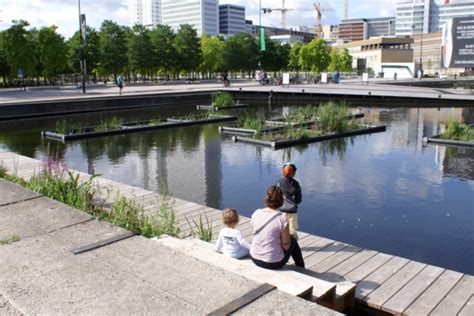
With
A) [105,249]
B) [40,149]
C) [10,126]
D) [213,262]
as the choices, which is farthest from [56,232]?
[10,126]

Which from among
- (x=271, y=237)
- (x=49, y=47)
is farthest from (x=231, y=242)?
(x=49, y=47)

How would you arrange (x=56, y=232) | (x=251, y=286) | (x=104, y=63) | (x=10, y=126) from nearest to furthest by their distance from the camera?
1. (x=251, y=286)
2. (x=56, y=232)
3. (x=10, y=126)
4. (x=104, y=63)

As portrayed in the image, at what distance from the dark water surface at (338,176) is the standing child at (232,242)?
3174mm

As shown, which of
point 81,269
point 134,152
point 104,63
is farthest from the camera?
point 104,63

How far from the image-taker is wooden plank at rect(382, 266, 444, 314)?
Answer: 17.2 feet

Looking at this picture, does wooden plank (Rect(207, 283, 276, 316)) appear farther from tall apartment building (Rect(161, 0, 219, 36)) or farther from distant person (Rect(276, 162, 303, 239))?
tall apartment building (Rect(161, 0, 219, 36))

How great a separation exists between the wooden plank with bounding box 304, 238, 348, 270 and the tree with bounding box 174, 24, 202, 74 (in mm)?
62382

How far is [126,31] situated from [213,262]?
2533 inches

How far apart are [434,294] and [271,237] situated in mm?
1995

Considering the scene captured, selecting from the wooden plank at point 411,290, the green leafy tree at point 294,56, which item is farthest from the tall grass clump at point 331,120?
the green leafy tree at point 294,56

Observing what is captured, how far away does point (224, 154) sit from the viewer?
53.7ft

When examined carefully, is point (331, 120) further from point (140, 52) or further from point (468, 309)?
point (140, 52)

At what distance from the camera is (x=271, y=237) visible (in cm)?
518

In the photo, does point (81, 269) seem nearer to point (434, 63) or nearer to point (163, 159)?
point (163, 159)
